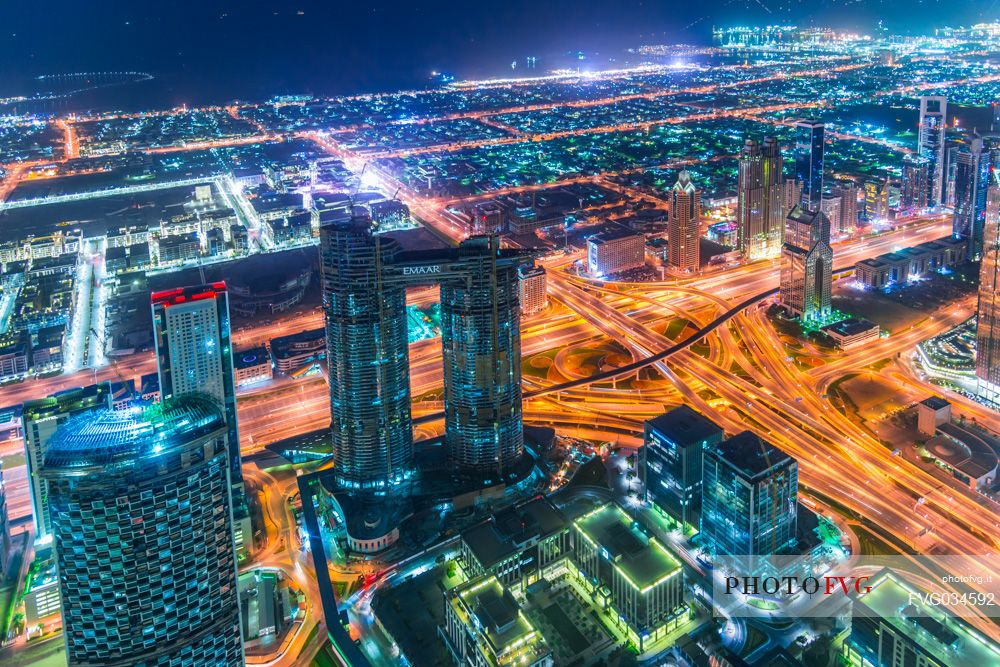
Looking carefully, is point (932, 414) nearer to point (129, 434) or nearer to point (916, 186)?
point (129, 434)

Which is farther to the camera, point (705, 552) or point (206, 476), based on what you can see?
point (705, 552)

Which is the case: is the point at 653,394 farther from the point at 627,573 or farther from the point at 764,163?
the point at 764,163

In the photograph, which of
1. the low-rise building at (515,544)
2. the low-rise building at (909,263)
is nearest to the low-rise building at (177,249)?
the low-rise building at (515,544)

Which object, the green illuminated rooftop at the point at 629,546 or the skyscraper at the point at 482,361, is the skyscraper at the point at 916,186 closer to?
the skyscraper at the point at 482,361

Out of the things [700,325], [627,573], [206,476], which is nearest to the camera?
[206,476]

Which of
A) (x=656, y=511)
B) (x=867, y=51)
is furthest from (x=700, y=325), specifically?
(x=867, y=51)

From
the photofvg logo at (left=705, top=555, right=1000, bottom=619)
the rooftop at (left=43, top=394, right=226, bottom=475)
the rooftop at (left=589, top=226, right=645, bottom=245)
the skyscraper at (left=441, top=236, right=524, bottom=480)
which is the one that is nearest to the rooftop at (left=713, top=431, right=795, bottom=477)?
the photofvg logo at (left=705, top=555, right=1000, bottom=619)
